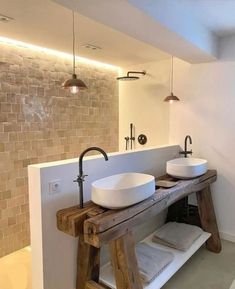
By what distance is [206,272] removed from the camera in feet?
8.33

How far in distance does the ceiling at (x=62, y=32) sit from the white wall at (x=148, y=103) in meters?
0.24

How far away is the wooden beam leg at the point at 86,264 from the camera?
1949 mm

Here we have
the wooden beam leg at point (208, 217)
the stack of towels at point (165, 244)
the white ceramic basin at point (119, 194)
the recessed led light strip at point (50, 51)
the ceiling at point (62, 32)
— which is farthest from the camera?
the wooden beam leg at point (208, 217)

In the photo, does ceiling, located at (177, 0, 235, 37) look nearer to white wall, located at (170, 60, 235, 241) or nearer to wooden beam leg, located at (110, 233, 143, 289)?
white wall, located at (170, 60, 235, 241)

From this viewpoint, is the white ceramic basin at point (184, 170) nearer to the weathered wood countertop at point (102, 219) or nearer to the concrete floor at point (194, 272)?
the weathered wood countertop at point (102, 219)

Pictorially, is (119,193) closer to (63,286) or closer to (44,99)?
(63,286)

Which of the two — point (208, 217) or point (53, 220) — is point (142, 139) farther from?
point (53, 220)

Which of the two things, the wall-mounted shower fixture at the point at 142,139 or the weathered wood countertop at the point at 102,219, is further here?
the wall-mounted shower fixture at the point at 142,139

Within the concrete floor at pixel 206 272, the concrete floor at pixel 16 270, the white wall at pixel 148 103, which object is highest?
the white wall at pixel 148 103

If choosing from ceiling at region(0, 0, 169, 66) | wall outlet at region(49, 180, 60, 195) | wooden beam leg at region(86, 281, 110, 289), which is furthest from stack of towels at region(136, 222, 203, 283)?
ceiling at region(0, 0, 169, 66)

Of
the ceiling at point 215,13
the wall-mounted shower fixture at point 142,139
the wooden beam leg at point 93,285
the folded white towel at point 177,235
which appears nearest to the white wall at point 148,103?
the wall-mounted shower fixture at point 142,139

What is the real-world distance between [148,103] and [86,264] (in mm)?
2652

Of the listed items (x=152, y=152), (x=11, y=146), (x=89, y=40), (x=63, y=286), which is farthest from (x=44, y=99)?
(x=63, y=286)

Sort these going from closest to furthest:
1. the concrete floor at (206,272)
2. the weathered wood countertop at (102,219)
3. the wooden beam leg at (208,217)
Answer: the weathered wood countertop at (102,219) < the concrete floor at (206,272) < the wooden beam leg at (208,217)
